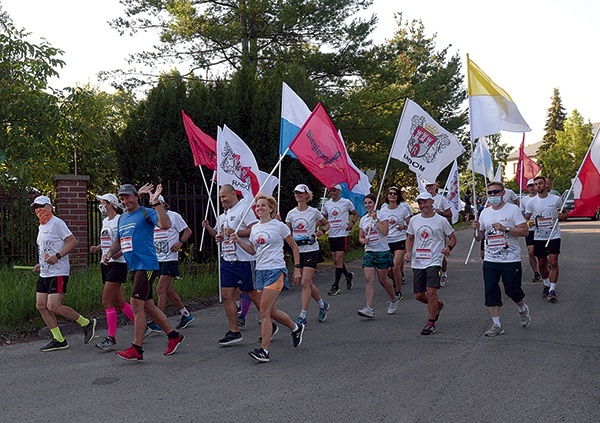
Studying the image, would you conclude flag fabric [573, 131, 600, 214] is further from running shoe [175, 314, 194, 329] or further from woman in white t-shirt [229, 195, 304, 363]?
running shoe [175, 314, 194, 329]

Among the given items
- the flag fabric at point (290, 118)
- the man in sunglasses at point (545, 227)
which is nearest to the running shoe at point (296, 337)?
the flag fabric at point (290, 118)

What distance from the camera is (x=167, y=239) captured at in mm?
9164

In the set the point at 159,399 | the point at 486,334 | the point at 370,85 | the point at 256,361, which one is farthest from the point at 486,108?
the point at 370,85

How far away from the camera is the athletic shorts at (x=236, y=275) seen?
25.4ft

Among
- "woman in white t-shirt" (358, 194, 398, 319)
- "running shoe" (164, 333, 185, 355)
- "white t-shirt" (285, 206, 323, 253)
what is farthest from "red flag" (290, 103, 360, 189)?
"running shoe" (164, 333, 185, 355)

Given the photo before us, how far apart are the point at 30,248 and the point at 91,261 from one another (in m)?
1.15

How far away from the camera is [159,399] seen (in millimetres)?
5629

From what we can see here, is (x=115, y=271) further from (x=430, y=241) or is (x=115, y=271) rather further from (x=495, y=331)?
(x=495, y=331)

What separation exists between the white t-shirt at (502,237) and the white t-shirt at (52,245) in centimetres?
490

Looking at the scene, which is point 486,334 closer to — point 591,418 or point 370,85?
point 591,418

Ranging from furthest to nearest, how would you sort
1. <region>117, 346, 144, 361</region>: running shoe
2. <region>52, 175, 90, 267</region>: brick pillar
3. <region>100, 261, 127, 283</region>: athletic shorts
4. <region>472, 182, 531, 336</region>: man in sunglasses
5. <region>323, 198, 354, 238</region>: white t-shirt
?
<region>52, 175, 90, 267</region>: brick pillar, <region>323, 198, 354, 238</region>: white t-shirt, <region>472, 182, 531, 336</region>: man in sunglasses, <region>100, 261, 127, 283</region>: athletic shorts, <region>117, 346, 144, 361</region>: running shoe

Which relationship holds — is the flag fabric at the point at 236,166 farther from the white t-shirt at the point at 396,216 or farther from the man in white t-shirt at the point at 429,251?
the man in white t-shirt at the point at 429,251

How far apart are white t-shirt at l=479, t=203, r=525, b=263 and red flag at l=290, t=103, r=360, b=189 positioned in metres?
2.12

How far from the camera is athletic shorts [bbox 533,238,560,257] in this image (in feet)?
35.4
